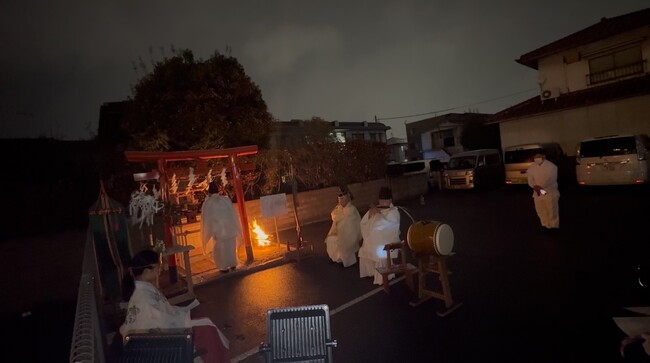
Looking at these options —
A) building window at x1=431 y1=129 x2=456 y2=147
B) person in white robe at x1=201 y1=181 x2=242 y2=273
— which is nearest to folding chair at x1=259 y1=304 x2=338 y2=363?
person in white robe at x1=201 y1=181 x2=242 y2=273

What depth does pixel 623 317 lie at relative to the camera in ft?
13.6

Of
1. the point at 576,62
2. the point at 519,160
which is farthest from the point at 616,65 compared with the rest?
the point at 519,160

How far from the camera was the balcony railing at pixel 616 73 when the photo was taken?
57.7ft

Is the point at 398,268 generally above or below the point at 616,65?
below

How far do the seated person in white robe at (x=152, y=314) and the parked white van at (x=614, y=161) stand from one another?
14.0m

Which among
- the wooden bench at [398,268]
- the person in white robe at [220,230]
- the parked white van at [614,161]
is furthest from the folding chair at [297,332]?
the parked white van at [614,161]

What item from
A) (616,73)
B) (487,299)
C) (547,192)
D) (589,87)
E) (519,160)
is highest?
(616,73)

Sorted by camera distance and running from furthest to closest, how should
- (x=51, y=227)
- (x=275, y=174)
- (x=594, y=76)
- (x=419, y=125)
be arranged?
(x=419, y=125)
(x=594, y=76)
(x=275, y=174)
(x=51, y=227)

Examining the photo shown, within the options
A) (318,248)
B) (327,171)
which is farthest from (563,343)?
(327,171)

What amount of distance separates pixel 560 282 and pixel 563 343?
189 cm

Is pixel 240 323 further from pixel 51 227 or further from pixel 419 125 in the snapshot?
pixel 419 125

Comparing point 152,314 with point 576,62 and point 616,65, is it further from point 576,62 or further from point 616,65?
point 576,62

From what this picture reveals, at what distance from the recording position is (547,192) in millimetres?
8484

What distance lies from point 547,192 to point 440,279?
17.1 feet
